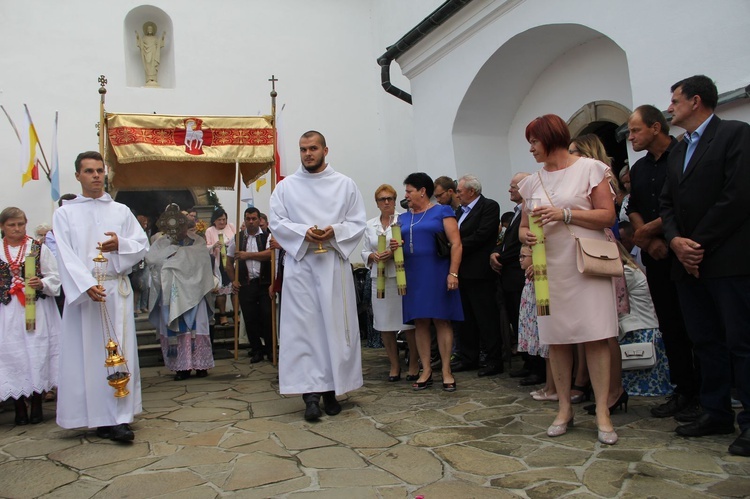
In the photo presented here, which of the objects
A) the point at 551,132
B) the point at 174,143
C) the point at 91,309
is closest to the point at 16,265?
the point at 91,309

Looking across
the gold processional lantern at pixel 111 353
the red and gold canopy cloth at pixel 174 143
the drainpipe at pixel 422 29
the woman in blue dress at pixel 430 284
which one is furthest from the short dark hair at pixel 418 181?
the drainpipe at pixel 422 29

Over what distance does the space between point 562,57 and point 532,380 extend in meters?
4.62

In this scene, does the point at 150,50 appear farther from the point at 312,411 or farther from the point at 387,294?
the point at 312,411

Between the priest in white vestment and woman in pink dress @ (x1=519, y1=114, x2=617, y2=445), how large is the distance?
1.68 metres

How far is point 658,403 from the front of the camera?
4789mm

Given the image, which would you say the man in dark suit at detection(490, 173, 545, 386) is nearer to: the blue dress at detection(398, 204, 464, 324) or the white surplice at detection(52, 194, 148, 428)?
the blue dress at detection(398, 204, 464, 324)

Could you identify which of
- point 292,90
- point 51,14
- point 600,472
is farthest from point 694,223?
point 51,14

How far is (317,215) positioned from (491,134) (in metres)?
5.13

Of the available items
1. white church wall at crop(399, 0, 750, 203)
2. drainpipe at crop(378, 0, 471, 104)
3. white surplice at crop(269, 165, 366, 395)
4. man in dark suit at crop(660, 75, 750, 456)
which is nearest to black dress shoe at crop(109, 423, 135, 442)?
white surplice at crop(269, 165, 366, 395)

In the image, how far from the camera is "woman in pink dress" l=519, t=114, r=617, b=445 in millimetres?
3910

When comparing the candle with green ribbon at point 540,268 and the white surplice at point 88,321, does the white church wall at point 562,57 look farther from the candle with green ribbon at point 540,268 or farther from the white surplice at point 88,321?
the white surplice at point 88,321

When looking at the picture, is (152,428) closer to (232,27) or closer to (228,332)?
(228,332)

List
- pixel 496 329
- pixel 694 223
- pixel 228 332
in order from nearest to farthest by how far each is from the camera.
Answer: pixel 694 223 → pixel 496 329 → pixel 228 332

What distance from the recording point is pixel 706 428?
3.89 metres
